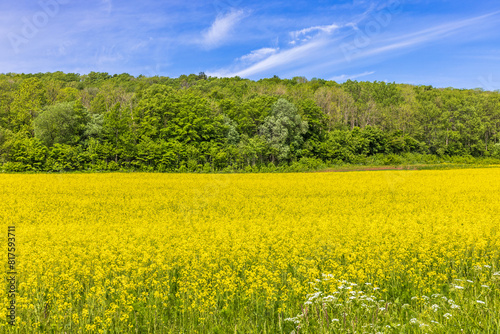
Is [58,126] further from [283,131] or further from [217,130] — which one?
[283,131]

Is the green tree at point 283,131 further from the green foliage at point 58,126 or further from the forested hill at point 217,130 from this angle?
the green foliage at point 58,126

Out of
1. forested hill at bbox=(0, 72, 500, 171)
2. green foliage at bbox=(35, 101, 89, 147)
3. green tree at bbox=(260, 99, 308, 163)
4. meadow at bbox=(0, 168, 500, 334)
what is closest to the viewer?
meadow at bbox=(0, 168, 500, 334)

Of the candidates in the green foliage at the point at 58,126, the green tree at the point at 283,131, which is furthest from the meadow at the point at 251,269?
the green tree at the point at 283,131

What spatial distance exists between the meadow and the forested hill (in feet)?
115

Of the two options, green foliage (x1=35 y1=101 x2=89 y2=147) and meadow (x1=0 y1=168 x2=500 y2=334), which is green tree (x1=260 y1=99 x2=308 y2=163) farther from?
meadow (x1=0 y1=168 x2=500 y2=334)

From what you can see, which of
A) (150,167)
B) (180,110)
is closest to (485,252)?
(150,167)

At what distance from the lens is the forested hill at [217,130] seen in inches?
2082

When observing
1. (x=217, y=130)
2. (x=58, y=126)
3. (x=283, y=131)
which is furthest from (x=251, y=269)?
(x=58, y=126)

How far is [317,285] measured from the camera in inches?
271

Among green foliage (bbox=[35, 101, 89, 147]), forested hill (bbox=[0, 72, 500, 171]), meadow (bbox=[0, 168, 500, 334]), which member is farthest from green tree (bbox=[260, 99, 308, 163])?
meadow (bbox=[0, 168, 500, 334])

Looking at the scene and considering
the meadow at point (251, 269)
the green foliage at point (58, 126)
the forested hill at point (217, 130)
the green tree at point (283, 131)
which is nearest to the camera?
the meadow at point (251, 269)

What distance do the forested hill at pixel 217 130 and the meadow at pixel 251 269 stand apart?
115 feet

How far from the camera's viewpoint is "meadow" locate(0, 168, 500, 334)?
5484mm

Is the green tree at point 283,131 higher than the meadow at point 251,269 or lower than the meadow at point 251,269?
higher
